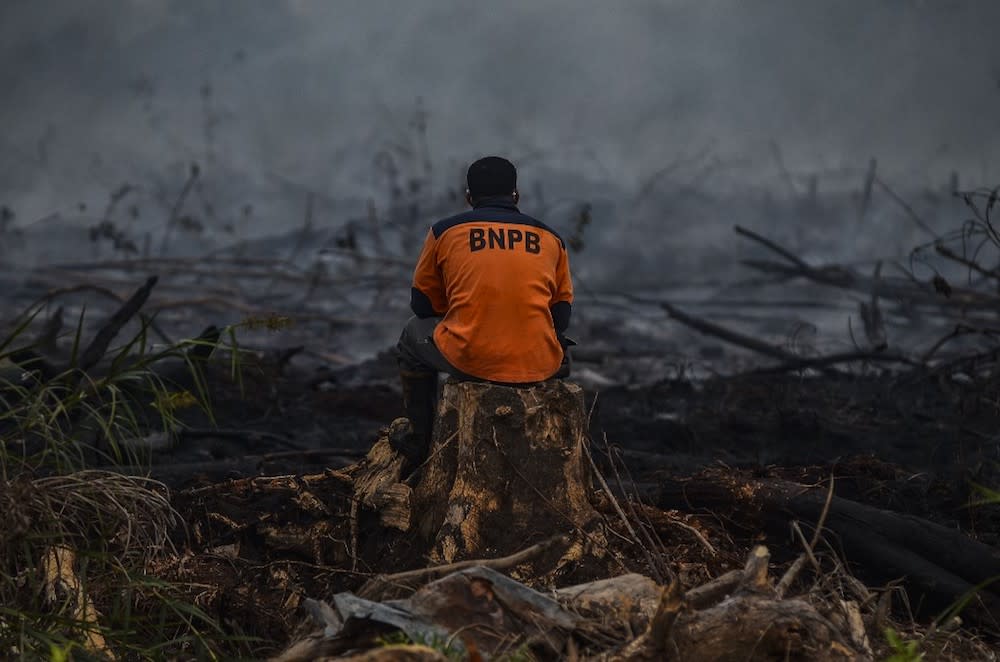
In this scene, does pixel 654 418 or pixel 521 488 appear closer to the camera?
pixel 521 488

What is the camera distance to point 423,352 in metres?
4.01

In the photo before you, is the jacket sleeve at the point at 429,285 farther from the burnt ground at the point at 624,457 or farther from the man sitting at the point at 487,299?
the burnt ground at the point at 624,457

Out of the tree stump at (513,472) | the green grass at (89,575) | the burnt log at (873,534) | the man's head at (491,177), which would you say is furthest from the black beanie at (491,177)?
the green grass at (89,575)

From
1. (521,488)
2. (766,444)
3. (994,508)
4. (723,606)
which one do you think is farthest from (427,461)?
(766,444)

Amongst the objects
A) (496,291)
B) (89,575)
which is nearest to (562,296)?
(496,291)

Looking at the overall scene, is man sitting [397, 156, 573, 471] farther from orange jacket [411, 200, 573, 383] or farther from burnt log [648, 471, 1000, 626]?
burnt log [648, 471, 1000, 626]

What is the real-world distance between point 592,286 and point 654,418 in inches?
318

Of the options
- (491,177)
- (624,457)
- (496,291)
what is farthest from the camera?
(624,457)

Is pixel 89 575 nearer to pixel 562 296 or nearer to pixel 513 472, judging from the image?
pixel 513 472

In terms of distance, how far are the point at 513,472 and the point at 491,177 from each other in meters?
1.13

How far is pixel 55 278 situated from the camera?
43.2 ft

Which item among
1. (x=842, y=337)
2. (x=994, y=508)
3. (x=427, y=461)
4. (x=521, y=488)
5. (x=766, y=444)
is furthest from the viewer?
(x=842, y=337)

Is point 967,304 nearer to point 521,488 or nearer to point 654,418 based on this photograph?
point 654,418

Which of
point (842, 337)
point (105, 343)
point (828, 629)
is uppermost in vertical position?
point (105, 343)
